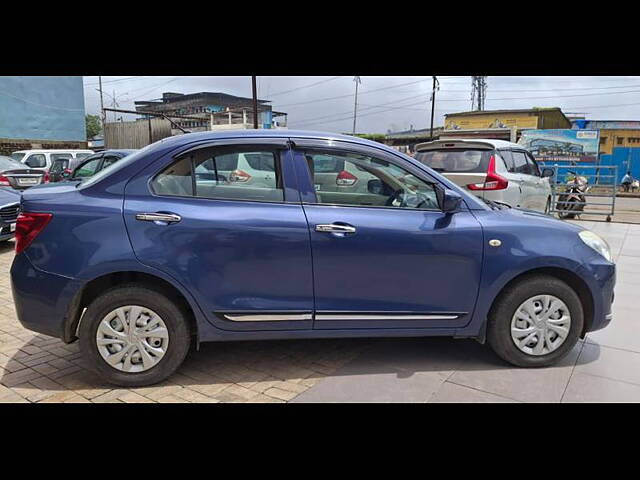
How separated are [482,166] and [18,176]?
31.8ft

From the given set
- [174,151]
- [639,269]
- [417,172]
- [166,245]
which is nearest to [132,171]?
[174,151]

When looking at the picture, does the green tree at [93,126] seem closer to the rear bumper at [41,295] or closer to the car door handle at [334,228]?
the rear bumper at [41,295]

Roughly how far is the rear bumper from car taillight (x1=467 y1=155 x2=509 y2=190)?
5.53 metres

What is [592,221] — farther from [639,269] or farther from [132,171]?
[132,171]

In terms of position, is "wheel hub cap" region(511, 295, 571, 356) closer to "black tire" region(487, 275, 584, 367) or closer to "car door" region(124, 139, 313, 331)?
"black tire" region(487, 275, 584, 367)

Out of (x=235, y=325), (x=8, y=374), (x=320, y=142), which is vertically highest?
(x=320, y=142)

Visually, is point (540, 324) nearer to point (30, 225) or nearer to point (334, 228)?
point (334, 228)

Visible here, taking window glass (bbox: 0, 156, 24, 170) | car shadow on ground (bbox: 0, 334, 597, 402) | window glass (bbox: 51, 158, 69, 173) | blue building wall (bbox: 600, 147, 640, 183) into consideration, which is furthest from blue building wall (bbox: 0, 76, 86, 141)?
blue building wall (bbox: 600, 147, 640, 183)

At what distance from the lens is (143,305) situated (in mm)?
3105

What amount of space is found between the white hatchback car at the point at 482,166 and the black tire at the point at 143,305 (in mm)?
4865

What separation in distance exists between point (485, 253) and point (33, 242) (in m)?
3.10

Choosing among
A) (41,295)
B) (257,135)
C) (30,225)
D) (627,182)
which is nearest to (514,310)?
(257,135)

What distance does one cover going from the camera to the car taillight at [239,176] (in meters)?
3.32

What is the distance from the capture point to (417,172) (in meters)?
3.42
